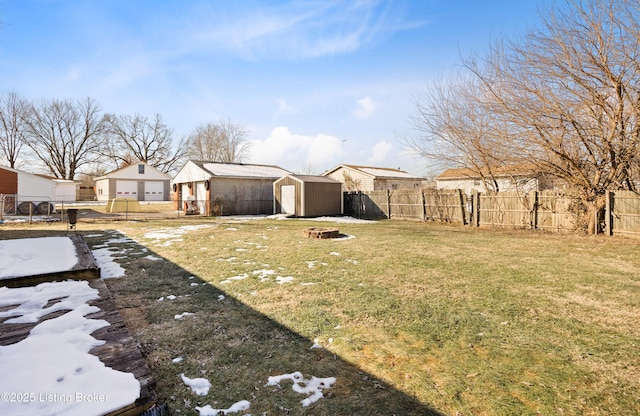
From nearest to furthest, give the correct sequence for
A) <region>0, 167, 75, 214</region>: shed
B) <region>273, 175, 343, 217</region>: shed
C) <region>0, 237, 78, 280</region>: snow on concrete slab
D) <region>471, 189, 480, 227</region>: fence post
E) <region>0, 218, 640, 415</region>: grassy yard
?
<region>0, 218, 640, 415</region>: grassy yard < <region>0, 237, 78, 280</region>: snow on concrete slab < <region>471, 189, 480, 227</region>: fence post < <region>273, 175, 343, 217</region>: shed < <region>0, 167, 75, 214</region>: shed

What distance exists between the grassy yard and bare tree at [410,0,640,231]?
4.51 metres

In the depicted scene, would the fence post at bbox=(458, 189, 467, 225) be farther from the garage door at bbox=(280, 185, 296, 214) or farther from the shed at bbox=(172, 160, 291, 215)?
the shed at bbox=(172, 160, 291, 215)

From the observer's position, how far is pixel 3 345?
2.26m

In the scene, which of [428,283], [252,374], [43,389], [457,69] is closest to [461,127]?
[457,69]

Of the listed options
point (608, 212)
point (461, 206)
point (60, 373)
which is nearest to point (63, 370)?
point (60, 373)

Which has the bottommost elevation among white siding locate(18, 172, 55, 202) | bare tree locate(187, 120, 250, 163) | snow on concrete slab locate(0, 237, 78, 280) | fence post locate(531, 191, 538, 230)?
snow on concrete slab locate(0, 237, 78, 280)

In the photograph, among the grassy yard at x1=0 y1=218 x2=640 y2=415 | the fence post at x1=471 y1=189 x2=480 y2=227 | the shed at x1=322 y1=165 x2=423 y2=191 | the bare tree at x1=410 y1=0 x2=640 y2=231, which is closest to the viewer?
the grassy yard at x1=0 y1=218 x2=640 y2=415

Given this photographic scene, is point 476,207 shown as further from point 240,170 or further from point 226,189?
point 240,170

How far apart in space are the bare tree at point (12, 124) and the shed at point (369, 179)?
3551 cm

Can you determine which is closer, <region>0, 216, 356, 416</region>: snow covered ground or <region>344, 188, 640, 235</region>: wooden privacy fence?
<region>0, 216, 356, 416</region>: snow covered ground

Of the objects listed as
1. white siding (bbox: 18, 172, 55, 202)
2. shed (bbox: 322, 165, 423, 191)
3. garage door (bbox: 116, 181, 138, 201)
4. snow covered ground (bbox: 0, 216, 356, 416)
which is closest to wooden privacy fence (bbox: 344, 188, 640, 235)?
shed (bbox: 322, 165, 423, 191)

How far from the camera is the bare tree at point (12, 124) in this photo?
34.1m

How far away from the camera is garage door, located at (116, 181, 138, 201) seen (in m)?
35.2

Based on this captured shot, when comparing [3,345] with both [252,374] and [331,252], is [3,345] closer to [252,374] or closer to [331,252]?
[252,374]
